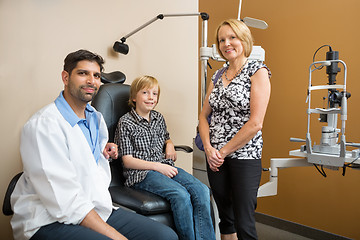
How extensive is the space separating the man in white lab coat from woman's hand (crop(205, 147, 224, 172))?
394 millimetres

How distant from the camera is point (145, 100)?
68.4 inches

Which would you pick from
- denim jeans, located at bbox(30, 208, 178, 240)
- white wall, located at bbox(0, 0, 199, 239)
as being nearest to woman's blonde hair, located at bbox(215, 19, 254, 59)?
denim jeans, located at bbox(30, 208, 178, 240)

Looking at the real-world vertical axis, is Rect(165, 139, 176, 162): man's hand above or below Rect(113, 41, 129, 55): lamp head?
below

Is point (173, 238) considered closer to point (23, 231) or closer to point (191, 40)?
point (23, 231)

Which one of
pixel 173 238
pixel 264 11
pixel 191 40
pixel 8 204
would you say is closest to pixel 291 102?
pixel 264 11

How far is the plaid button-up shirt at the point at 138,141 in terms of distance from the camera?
5.39 feet

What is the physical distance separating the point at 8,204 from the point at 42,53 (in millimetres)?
1117

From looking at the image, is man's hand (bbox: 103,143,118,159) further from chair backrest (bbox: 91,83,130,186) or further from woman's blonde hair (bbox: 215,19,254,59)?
woman's blonde hair (bbox: 215,19,254,59)

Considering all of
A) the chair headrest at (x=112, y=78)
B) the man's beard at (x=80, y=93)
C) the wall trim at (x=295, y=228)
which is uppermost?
the chair headrest at (x=112, y=78)

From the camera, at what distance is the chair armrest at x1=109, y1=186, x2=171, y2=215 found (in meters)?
1.42

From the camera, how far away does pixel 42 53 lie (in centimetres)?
198

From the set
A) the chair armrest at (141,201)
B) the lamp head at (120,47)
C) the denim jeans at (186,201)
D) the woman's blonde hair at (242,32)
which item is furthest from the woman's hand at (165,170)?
the lamp head at (120,47)

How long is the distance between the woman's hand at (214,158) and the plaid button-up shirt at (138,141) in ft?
1.15

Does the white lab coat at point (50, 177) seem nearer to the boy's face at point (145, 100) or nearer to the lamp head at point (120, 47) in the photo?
Result: the boy's face at point (145, 100)
